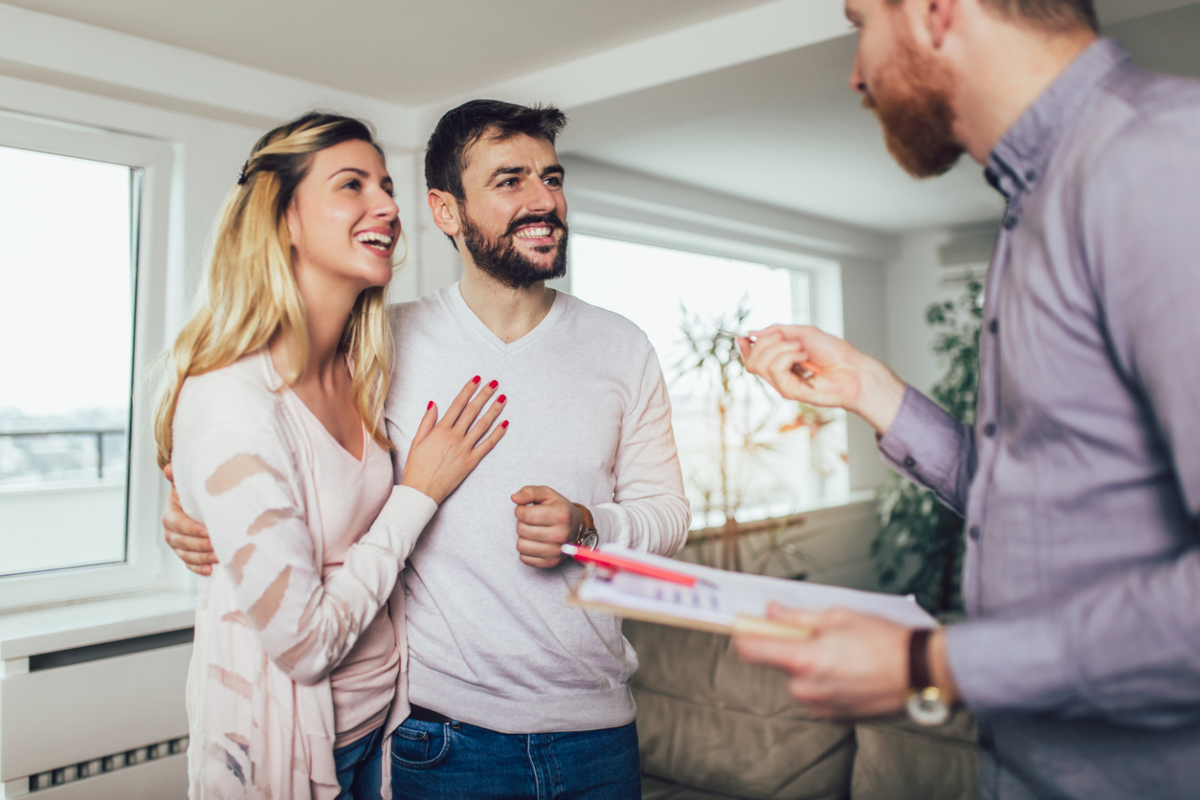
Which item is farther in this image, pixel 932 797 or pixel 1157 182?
pixel 932 797

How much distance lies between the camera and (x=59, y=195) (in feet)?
8.78

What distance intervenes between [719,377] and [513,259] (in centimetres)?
364

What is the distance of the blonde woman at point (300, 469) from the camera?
1111 millimetres

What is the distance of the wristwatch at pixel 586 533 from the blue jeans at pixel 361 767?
1.52ft

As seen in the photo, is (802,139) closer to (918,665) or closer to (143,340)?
(143,340)

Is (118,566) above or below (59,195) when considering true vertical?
below

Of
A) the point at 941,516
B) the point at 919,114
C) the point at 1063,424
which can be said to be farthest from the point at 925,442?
the point at 941,516

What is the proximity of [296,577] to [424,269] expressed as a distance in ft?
8.05

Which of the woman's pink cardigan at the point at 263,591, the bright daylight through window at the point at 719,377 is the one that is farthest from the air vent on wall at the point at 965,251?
the woman's pink cardigan at the point at 263,591

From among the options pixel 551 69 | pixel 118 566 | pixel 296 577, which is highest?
pixel 551 69

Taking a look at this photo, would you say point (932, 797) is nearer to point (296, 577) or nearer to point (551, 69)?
point (296, 577)

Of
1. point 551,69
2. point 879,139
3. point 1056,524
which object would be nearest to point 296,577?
point 1056,524

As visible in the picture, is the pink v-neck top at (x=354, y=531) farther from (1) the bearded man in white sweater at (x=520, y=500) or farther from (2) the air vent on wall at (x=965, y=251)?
(2) the air vent on wall at (x=965, y=251)

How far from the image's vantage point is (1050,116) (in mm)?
763
